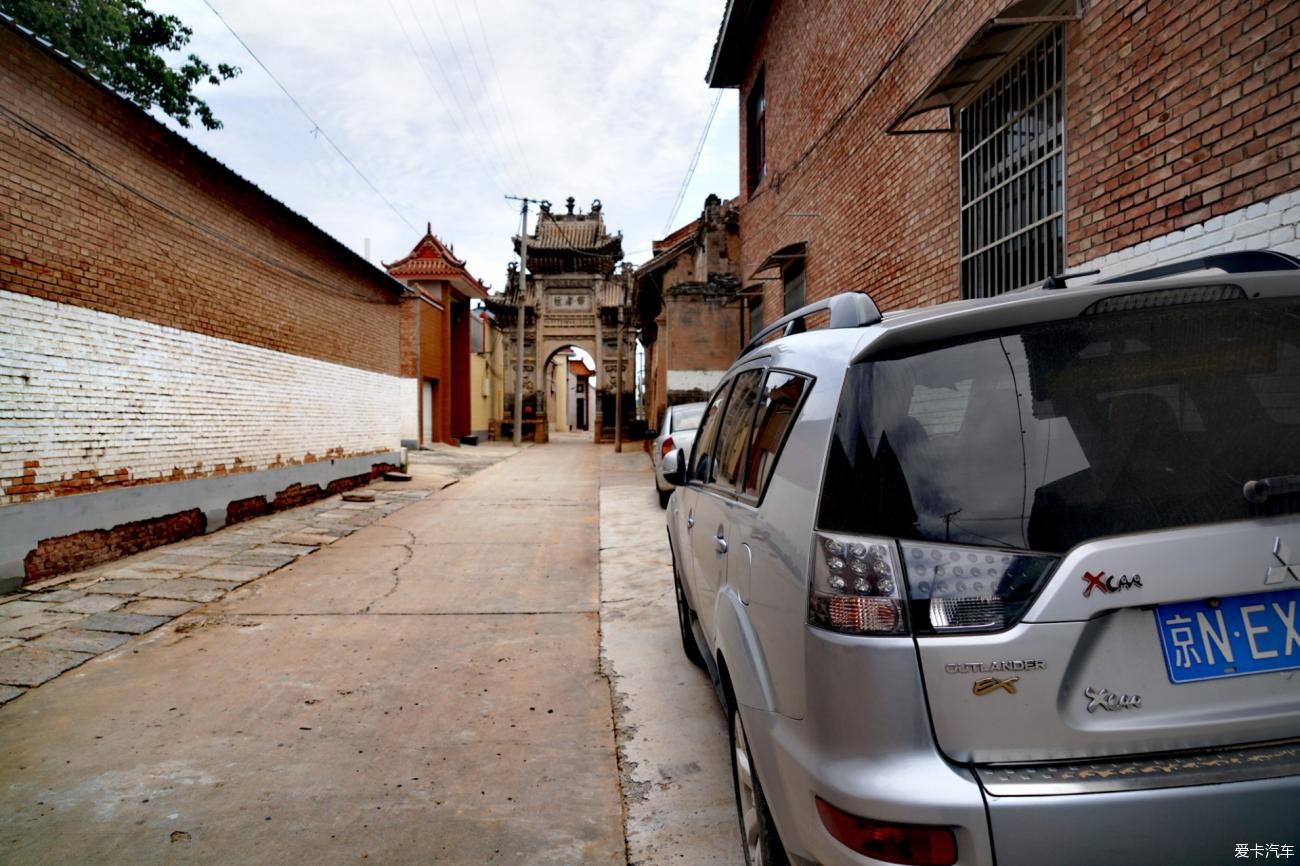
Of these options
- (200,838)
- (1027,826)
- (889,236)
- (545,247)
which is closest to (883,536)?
(1027,826)

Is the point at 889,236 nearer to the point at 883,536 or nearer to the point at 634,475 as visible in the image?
the point at 883,536

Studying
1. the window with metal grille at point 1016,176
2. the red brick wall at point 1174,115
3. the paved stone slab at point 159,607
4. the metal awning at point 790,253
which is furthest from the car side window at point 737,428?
the metal awning at point 790,253

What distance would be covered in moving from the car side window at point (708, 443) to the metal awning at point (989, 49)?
3.19 m

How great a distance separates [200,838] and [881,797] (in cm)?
238

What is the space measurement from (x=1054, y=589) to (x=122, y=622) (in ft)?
19.5

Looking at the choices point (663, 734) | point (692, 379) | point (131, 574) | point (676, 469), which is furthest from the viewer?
point (692, 379)

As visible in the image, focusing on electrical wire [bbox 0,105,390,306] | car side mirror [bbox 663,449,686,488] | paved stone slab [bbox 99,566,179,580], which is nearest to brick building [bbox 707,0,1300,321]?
car side mirror [bbox 663,449,686,488]

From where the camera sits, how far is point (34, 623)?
5.11m

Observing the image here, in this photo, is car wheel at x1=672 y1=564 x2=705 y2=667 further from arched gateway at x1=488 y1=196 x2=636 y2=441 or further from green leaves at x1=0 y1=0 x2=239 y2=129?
arched gateway at x1=488 y1=196 x2=636 y2=441

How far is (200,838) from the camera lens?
8.35ft

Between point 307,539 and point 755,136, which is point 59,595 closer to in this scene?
point 307,539

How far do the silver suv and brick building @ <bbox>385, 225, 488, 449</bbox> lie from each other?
→ 20.3m

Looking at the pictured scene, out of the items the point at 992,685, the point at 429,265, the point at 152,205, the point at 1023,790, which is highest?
the point at 429,265

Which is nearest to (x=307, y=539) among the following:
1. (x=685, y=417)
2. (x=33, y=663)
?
(x=33, y=663)
